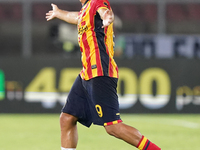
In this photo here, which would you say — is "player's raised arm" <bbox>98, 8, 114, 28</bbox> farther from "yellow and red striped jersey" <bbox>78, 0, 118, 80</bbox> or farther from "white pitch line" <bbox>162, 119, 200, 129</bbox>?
"white pitch line" <bbox>162, 119, 200, 129</bbox>

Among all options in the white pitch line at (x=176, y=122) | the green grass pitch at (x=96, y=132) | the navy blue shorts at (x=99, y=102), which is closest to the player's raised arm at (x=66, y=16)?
the navy blue shorts at (x=99, y=102)

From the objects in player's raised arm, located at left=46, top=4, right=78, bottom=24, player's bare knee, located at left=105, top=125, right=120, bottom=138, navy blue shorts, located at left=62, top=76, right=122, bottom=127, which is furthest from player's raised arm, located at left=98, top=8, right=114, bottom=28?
player's raised arm, located at left=46, top=4, right=78, bottom=24

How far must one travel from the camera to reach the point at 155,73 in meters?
11.4

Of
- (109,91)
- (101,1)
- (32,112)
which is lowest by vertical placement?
(32,112)

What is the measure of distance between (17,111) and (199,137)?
493cm

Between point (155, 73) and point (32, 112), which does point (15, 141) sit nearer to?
point (32, 112)

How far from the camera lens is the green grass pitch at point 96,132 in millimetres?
7020

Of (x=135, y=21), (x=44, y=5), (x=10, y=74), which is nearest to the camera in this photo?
(x=10, y=74)

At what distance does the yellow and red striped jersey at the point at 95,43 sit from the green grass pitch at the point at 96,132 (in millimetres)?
2308

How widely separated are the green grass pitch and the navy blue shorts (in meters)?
1.91

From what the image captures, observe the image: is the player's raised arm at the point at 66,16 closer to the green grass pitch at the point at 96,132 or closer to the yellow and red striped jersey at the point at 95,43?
the yellow and red striped jersey at the point at 95,43

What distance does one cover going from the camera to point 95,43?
4.68 meters

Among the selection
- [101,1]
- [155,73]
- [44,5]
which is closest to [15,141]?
[101,1]

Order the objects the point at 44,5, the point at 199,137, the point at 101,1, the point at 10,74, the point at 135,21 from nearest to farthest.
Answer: the point at 101,1 < the point at 199,137 < the point at 10,74 < the point at 135,21 < the point at 44,5
